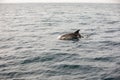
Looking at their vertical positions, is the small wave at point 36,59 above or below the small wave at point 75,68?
above

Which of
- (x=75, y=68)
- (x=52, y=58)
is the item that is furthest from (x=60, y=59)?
(x=75, y=68)

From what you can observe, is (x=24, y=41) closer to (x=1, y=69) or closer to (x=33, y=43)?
(x=33, y=43)

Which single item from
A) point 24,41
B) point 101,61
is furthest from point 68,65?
point 24,41

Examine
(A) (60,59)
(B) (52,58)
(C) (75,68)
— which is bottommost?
(C) (75,68)

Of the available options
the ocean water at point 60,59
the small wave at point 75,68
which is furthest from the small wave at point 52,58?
the small wave at point 75,68

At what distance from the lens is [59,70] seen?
15.6m

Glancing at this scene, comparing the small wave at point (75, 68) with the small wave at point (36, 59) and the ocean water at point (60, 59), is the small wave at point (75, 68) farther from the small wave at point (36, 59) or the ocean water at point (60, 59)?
the small wave at point (36, 59)

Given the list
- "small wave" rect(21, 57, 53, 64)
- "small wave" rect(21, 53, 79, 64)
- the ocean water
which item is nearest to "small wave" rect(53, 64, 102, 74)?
the ocean water

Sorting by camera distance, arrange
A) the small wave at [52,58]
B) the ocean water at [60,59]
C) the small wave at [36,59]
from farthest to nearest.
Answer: the small wave at [52,58] < the small wave at [36,59] < the ocean water at [60,59]

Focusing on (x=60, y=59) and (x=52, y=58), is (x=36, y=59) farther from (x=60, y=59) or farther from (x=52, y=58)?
(x=60, y=59)

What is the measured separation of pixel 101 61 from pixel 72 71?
3177 mm

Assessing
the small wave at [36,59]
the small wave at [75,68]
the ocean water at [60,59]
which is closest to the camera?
the ocean water at [60,59]

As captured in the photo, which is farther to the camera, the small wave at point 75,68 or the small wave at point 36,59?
the small wave at point 36,59

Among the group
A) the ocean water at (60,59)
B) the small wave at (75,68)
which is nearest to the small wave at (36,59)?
the ocean water at (60,59)
